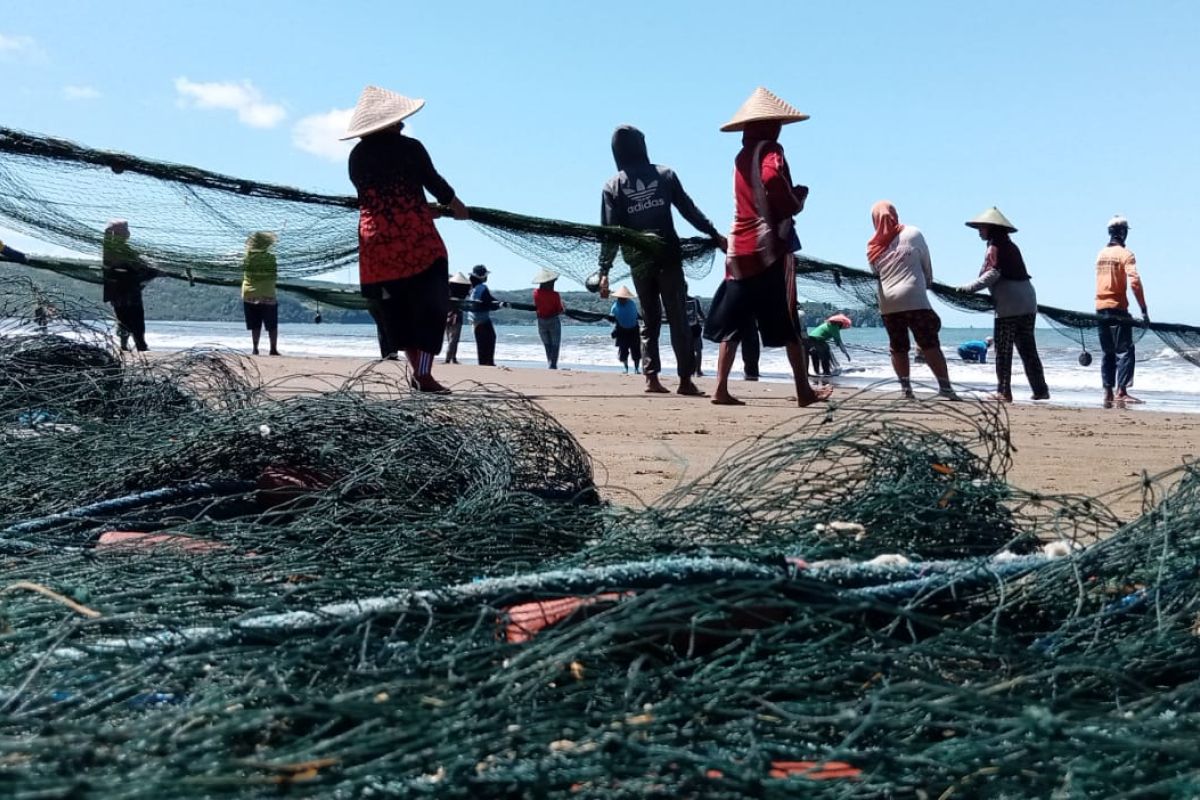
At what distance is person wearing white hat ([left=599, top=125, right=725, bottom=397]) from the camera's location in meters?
8.81

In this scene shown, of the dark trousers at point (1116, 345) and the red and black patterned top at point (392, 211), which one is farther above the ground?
the red and black patterned top at point (392, 211)

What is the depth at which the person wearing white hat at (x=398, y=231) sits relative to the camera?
21.2ft

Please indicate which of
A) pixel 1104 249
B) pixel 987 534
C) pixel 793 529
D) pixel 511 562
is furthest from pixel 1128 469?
pixel 1104 249

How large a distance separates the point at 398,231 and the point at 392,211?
0.41ft

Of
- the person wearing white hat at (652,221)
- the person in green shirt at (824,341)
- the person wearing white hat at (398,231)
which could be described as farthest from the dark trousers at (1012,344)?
the person in green shirt at (824,341)

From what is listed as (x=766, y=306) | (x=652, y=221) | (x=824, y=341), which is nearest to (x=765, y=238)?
(x=766, y=306)

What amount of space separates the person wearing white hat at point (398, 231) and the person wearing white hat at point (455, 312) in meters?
9.80

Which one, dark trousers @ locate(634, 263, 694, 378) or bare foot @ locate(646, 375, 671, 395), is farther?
bare foot @ locate(646, 375, 671, 395)

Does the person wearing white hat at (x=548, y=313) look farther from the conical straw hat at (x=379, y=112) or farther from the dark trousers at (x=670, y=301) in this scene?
the conical straw hat at (x=379, y=112)

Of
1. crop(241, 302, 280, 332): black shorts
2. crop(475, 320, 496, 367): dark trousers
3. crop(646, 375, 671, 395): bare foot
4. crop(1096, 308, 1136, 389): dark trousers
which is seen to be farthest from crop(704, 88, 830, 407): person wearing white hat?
crop(475, 320, 496, 367): dark trousers

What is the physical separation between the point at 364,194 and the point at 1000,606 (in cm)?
543

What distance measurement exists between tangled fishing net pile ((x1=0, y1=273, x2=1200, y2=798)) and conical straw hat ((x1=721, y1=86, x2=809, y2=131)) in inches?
186

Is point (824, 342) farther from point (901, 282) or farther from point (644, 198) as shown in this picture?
point (644, 198)

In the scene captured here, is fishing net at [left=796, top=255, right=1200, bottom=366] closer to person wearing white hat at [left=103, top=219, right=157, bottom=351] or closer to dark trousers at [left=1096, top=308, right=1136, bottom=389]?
dark trousers at [left=1096, top=308, right=1136, bottom=389]
